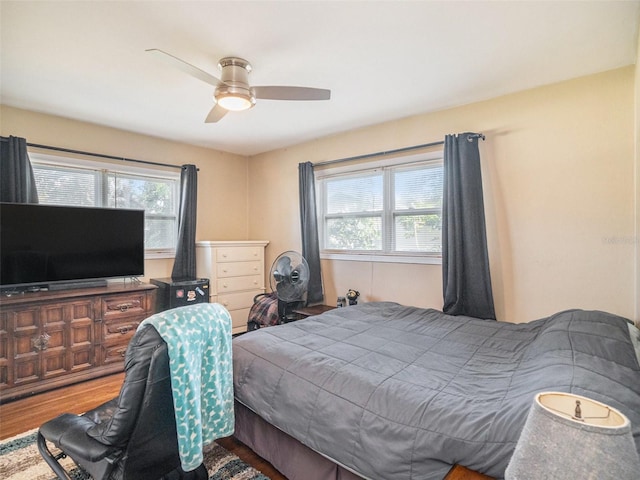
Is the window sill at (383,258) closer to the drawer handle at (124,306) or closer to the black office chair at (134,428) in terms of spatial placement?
the drawer handle at (124,306)

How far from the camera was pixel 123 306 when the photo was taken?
319 cm

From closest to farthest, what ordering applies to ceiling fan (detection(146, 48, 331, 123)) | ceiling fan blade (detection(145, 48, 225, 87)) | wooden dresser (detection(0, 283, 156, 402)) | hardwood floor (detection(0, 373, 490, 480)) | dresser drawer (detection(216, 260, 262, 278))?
ceiling fan blade (detection(145, 48, 225, 87))
hardwood floor (detection(0, 373, 490, 480))
ceiling fan (detection(146, 48, 331, 123))
wooden dresser (detection(0, 283, 156, 402))
dresser drawer (detection(216, 260, 262, 278))

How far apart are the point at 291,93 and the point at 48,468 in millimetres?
2612

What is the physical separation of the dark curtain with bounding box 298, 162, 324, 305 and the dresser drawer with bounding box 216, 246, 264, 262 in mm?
834

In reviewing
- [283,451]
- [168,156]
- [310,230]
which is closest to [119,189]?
[168,156]

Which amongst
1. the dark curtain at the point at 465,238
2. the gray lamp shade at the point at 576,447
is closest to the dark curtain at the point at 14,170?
the dark curtain at the point at 465,238

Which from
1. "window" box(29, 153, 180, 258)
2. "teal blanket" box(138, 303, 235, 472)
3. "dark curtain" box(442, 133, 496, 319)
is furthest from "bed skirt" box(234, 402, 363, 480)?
"window" box(29, 153, 180, 258)

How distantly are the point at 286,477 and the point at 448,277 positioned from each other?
1906 mm

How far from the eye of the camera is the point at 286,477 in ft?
5.61

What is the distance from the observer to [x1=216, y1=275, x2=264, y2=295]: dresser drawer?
4.03 metres

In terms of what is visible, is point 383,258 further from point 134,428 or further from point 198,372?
point 134,428

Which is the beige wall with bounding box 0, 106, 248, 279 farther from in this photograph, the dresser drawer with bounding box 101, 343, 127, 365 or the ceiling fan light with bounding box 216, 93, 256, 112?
the ceiling fan light with bounding box 216, 93, 256, 112

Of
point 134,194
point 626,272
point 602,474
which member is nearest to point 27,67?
point 134,194

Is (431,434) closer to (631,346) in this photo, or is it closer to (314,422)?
(314,422)
